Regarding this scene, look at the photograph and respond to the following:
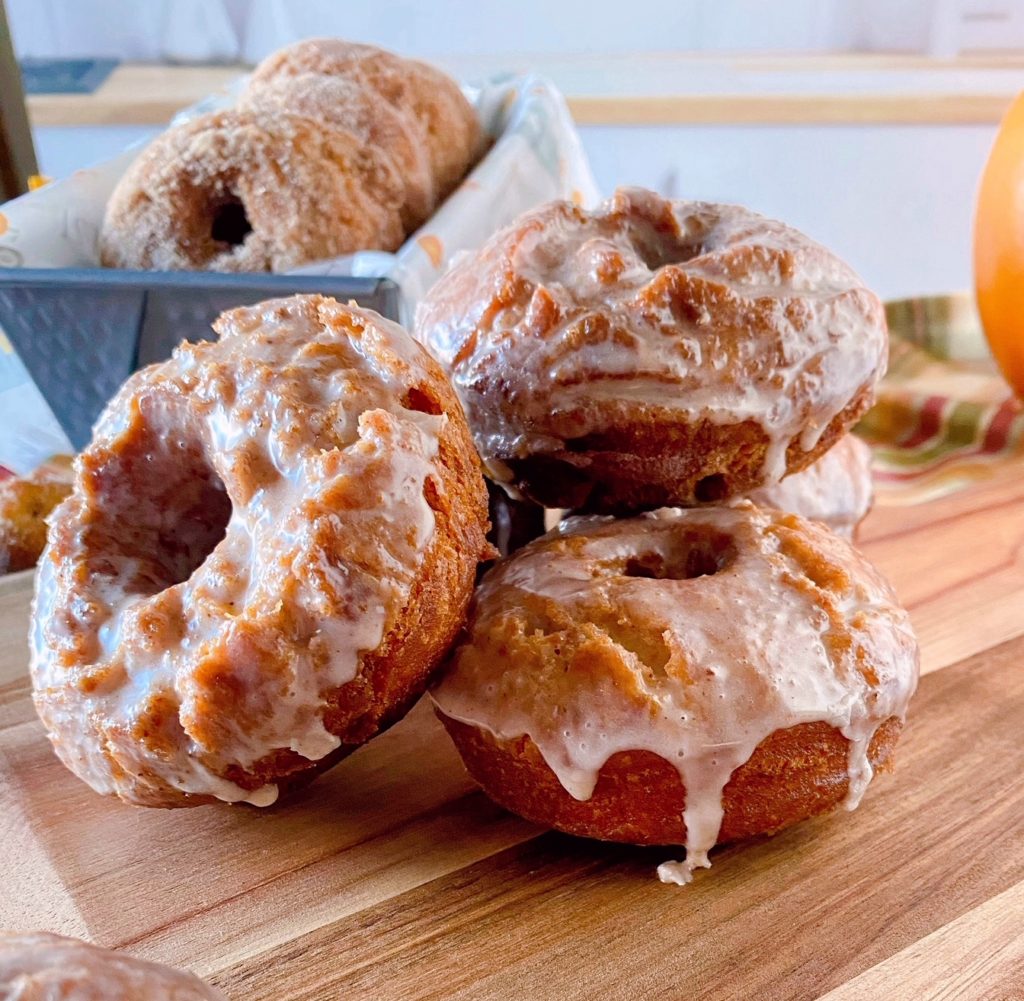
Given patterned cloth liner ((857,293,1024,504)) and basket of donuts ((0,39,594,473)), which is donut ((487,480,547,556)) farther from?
patterned cloth liner ((857,293,1024,504))

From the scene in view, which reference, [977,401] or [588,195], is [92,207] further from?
[977,401]

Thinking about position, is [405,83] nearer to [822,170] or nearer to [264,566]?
[264,566]

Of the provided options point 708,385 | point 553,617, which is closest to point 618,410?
point 708,385

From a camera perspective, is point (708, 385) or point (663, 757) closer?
point (663, 757)

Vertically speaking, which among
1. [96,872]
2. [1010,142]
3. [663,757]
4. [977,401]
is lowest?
Result: [977,401]

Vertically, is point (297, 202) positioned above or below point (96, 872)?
above

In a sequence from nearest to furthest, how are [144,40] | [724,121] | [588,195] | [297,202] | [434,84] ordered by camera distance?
[297,202] → [434,84] → [588,195] → [724,121] → [144,40]

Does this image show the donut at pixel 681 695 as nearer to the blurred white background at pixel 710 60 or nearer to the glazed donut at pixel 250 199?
the glazed donut at pixel 250 199

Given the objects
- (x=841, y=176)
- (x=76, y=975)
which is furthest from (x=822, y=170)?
(x=76, y=975)
